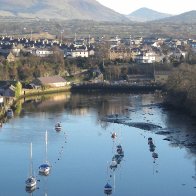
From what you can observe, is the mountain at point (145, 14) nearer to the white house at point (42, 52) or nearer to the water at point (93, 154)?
the white house at point (42, 52)

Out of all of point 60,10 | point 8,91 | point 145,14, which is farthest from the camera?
point 145,14

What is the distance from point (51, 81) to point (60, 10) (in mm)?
79583

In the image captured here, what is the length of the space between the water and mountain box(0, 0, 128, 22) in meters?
76.2

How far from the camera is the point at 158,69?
83.7ft

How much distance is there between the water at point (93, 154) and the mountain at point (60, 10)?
76.2 meters

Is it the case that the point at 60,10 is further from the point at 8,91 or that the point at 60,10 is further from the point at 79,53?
the point at 8,91

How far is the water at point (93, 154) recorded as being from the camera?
9.96 metres

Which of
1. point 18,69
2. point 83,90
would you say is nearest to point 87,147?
point 83,90

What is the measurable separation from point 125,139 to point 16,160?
3.02m

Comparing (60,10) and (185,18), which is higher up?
(60,10)

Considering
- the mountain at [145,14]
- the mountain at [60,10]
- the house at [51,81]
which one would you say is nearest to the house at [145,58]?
the house at [51,81]

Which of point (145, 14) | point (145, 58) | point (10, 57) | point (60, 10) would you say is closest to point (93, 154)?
point (10, 57)

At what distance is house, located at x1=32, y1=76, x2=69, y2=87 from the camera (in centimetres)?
2212

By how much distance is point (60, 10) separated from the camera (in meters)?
101
